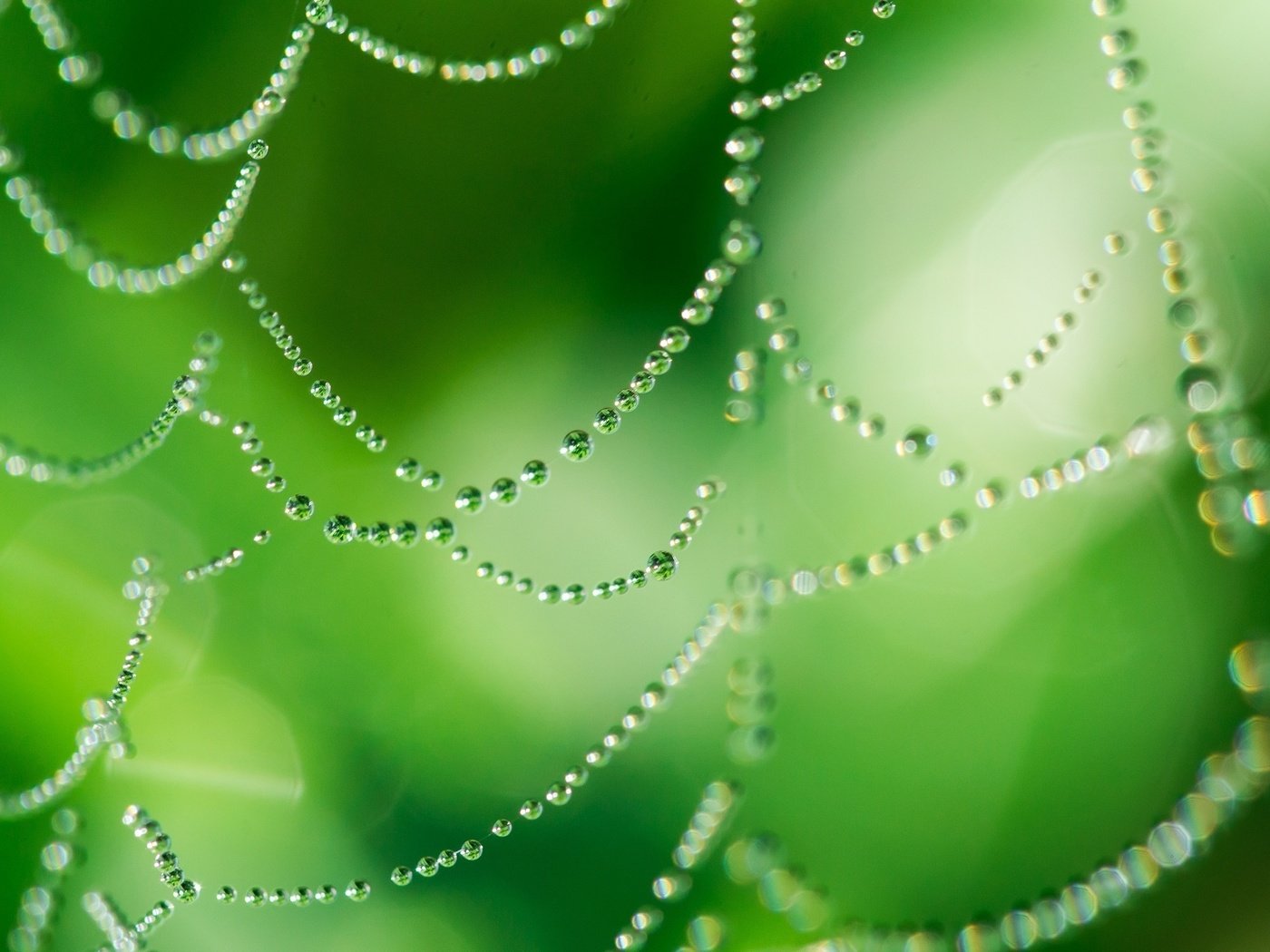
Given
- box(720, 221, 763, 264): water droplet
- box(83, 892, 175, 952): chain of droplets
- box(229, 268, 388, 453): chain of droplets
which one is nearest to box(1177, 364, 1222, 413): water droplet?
box(720, 221, 763, 264): water droplet

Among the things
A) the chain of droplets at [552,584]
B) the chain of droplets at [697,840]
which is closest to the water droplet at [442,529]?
the chain of droplets at [552,584]

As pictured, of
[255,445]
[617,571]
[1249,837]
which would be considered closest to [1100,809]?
[1249,837]

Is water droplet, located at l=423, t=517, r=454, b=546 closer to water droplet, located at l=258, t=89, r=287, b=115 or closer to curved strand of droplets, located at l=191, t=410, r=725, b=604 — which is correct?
curved strand of droplets, located at l=191, t=410, r=725, b=604

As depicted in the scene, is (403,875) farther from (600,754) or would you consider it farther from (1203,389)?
(1203,389)

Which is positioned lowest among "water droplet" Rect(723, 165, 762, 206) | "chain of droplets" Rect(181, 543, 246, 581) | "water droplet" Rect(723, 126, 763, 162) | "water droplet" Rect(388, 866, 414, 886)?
"water droplet" Rect(388, 866, 414, 886)

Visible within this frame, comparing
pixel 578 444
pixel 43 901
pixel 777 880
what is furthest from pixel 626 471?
pixel 43 901
